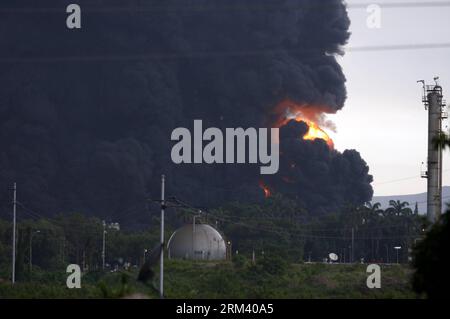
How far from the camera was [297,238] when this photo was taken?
15400 cm

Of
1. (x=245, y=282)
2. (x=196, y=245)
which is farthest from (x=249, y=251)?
(x=245, y=282)

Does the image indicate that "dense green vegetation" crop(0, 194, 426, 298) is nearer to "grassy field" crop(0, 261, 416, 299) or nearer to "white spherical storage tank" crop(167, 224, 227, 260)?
"grassy field" crop(0, 261, 416, 299)

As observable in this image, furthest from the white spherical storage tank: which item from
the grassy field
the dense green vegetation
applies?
the grassy field

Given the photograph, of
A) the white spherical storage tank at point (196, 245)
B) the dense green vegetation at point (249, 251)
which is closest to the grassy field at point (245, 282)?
the dense green vegetation at point (249, 251)

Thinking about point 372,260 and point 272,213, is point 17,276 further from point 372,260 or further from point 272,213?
point 272,213

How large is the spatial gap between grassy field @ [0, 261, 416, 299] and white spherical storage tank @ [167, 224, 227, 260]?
18.9m

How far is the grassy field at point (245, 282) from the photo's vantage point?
7112cm

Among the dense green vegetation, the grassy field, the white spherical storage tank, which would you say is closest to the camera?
the grassy field

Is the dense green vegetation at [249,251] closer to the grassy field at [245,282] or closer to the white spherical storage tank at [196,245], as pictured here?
the grassy field at [245,282]

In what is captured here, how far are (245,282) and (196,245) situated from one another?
121 ft

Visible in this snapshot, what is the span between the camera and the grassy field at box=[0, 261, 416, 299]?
7112 cm

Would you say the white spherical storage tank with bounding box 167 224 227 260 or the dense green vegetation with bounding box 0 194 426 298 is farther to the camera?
the white spherical storage tank with bounding box 167 224 227 260

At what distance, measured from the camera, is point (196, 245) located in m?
126
